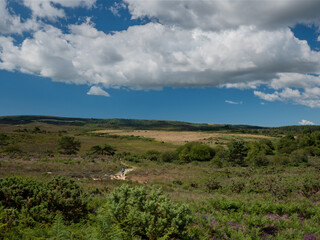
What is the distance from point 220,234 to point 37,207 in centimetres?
627

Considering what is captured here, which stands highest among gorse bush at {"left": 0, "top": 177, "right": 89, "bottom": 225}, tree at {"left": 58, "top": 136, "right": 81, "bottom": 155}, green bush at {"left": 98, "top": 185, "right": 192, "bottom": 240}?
green bush at {"left": 98, "top": 185, "right": 192, "bottom": 240}

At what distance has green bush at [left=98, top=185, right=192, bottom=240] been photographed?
6004 mm

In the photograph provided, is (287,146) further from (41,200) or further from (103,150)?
(41,200)

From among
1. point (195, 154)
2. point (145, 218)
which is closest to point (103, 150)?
point (195, 154)

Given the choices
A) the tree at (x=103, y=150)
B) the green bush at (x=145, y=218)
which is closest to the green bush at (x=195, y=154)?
the tree at (x=103, y=150)

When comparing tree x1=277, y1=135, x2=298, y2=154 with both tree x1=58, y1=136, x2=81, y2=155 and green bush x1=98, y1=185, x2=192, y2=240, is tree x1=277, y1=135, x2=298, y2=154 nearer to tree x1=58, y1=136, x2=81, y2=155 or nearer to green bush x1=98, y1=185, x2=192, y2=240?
tree x1=58, y1=136, x2=81, y2=155

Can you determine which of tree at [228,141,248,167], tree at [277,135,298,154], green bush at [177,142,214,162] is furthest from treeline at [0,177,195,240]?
tree at [277,135,298,154]

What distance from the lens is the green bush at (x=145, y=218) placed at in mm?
6004

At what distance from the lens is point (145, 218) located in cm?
604

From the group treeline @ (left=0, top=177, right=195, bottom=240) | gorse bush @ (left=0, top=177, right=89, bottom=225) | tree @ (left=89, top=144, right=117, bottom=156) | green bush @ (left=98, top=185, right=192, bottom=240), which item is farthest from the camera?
tree @ (left=89, top=144, right=117, bottom=156)

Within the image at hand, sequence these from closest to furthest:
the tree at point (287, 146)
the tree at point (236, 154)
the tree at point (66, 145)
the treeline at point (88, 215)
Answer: the treeline at point (88, 215) → the tree at point (236, 154) → the tree at point (66, 145) → the tree at point (287, 146)

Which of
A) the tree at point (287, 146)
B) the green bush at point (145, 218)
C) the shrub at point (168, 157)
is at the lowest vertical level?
the shrub at point (168, 157)

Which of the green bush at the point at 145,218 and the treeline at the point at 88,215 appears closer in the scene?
the treeline at the point at 88,215

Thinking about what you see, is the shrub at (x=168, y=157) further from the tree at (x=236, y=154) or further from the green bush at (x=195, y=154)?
the tree at (x=236, y=154)
